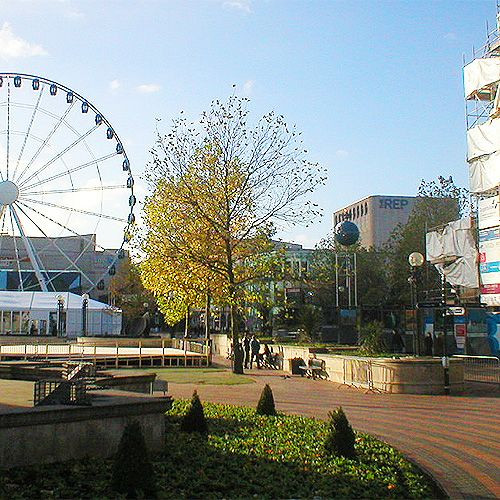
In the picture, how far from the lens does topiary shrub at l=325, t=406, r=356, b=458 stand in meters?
10.6

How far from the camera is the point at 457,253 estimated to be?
154 feet

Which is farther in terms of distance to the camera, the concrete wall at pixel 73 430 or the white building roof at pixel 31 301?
the white building roof at pixel 31 301

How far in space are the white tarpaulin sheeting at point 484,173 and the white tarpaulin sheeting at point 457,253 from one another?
3.91 metres

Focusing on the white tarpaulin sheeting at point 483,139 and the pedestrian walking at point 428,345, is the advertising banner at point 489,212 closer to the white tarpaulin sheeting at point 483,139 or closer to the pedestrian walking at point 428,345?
the white tarpaulin sheeting at point 483,139

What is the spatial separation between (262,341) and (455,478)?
98.8 ft

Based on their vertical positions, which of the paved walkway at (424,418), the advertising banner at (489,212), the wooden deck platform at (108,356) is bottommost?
the paved walkway at (424,418)

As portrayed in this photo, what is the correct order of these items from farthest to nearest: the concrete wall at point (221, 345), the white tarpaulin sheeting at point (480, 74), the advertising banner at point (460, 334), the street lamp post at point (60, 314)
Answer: the street lamp post at point (60, 314)
the concrete wall at point (221, 345)
the white tarpaulin sheeting at point (480, 74)
the advertising banner at point (460, 334)

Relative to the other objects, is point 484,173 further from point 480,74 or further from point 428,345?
point 428,345

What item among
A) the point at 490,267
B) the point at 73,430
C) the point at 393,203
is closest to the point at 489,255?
the point at 490,267

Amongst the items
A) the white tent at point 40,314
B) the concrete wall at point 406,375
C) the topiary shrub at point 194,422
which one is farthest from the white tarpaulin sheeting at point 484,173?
the topiary shrub at point 194,422

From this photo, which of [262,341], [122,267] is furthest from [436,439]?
[122,267]

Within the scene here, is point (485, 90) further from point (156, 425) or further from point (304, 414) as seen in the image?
point (156, 425)

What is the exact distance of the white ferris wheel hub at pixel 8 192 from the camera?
48.1 meters

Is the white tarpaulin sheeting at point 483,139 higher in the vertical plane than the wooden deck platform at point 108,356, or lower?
higher
